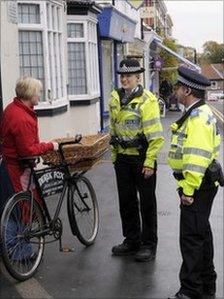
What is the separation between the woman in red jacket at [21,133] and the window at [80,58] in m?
8.96

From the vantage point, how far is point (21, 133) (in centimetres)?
511

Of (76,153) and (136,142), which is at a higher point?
(136,142)

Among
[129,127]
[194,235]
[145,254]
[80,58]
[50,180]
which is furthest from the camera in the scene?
[80,58]

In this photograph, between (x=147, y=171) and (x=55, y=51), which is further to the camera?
(x=55, y=51)

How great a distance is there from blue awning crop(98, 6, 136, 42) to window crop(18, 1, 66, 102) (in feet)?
21.3

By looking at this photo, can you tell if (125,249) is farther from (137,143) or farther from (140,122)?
(140,122)

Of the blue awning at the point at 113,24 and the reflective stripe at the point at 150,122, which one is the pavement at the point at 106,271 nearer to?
the reflective stripe at the point at 150,122

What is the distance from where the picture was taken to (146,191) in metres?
5.62

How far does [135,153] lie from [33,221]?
1161 millimetres

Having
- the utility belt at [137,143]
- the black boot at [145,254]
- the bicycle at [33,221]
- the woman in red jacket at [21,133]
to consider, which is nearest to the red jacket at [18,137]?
the woman in red jacket at [21,133]

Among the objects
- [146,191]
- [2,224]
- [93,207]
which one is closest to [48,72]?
[93,207]

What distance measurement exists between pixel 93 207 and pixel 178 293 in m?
2.01

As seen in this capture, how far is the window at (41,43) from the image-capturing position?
32.8 feet

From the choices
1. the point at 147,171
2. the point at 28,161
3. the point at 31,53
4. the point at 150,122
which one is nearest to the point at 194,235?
the point at 147,171
